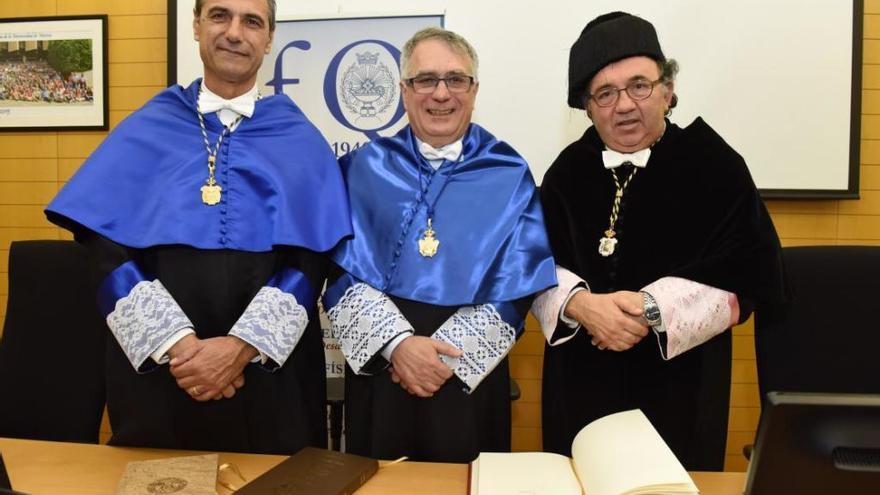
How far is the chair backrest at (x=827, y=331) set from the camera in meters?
2.19

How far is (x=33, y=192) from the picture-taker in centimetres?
355

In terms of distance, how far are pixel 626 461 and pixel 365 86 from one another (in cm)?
233

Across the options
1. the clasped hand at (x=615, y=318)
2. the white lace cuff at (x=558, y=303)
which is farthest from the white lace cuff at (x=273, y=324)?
the clasped hand at (x=615, y=318)

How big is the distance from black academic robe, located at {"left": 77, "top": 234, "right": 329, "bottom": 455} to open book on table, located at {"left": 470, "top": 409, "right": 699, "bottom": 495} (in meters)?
0.71

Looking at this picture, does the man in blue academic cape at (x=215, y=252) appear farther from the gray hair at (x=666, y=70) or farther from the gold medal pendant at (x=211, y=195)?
the gray hair at (x=666, y=70)

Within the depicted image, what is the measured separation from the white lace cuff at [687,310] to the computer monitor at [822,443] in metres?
0.84

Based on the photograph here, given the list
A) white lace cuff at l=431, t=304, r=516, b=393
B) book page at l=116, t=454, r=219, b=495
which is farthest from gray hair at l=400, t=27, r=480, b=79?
book page at l=116, t=454, r=219, b=495

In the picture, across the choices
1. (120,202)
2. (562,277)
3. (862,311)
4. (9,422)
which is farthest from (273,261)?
(862,311)

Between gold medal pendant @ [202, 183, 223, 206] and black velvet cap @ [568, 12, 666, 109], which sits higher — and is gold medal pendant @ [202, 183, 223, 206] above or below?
below

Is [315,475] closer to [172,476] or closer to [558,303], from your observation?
[172,476]

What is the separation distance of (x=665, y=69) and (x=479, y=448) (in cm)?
120

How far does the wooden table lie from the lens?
1.42 m

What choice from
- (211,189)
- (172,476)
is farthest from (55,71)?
(172,476)

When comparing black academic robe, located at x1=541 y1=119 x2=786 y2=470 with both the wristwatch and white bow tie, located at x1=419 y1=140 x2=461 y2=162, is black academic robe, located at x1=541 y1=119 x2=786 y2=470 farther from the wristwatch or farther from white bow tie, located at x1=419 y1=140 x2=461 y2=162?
white bow tie, located at x1=419 y1=140 x2=461 y2=162
